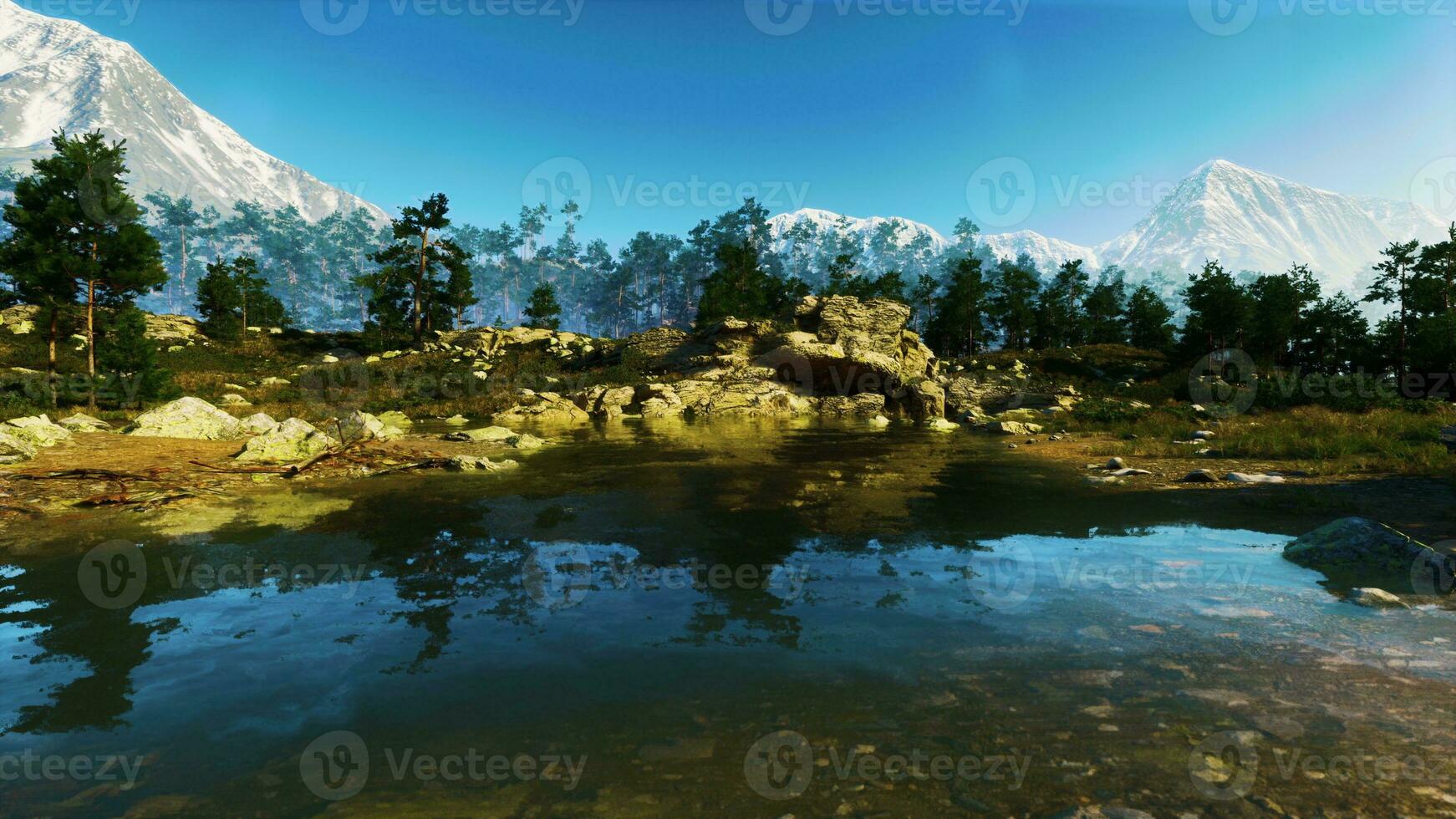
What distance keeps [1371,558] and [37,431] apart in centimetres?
2176

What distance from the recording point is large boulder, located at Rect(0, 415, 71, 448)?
11.4 metres

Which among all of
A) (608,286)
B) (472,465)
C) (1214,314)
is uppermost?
(608,286)

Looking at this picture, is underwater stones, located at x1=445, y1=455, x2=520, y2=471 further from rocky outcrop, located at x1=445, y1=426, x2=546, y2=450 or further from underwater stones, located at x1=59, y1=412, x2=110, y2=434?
underwater stones, located at x1=59, y1=412, x2=110, y2=434

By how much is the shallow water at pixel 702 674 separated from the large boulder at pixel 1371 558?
15.1 inches

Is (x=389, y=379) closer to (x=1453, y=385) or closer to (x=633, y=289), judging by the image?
(x=1453, y=385)

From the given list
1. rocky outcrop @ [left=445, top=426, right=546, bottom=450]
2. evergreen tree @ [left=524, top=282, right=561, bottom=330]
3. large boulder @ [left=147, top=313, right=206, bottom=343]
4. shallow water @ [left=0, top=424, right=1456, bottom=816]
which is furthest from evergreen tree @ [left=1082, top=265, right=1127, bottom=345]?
large boulder @ [left=147, top=313, right=206, bottom=343]

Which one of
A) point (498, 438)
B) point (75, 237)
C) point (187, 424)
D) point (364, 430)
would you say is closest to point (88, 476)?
point (364, 430)

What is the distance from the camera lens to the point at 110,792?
94.1 inches

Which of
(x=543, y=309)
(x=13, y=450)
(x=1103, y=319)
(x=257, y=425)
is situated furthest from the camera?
(x=1103, y=319)

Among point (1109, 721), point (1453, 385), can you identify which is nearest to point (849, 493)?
point (1109, 721)

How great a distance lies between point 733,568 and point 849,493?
15.2 feet

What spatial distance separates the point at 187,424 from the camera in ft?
47.7

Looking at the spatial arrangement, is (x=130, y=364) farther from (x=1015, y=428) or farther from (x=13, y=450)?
(x=1015, y=428)

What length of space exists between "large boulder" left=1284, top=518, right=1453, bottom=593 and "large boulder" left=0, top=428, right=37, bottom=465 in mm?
18157
